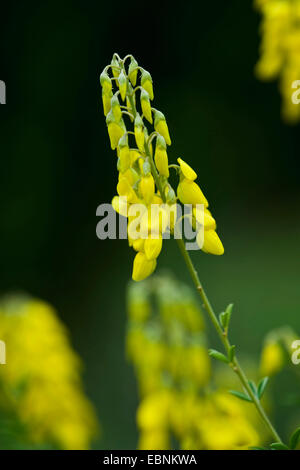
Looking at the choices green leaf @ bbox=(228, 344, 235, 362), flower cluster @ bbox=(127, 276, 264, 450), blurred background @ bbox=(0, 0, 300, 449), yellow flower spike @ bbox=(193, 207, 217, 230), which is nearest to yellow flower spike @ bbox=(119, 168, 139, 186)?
yellow flower spike @ bbox=(193, 207, 217, 230)

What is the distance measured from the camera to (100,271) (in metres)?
6.40

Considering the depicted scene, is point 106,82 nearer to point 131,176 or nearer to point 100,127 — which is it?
point 131,176

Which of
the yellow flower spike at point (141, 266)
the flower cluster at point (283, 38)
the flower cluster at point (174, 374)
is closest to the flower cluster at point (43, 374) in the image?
the flower cluster at point (174, 374)

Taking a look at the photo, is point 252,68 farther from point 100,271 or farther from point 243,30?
point 100,271

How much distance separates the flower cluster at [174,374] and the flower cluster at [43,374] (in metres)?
0.40

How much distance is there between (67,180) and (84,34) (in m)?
1.46

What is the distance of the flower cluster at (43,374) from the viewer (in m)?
1.83

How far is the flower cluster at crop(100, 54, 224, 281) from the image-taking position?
960 mm

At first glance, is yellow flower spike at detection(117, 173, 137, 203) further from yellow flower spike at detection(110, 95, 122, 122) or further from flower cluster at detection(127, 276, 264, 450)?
flower cluster at detection(127, 276, 264, 450)

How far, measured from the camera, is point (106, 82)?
0.98 meters

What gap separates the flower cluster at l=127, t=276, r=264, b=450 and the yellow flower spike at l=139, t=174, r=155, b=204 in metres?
0.49

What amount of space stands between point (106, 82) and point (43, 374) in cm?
117

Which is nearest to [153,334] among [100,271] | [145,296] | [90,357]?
[145,296]

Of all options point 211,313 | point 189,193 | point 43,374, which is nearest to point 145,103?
point 189,193
